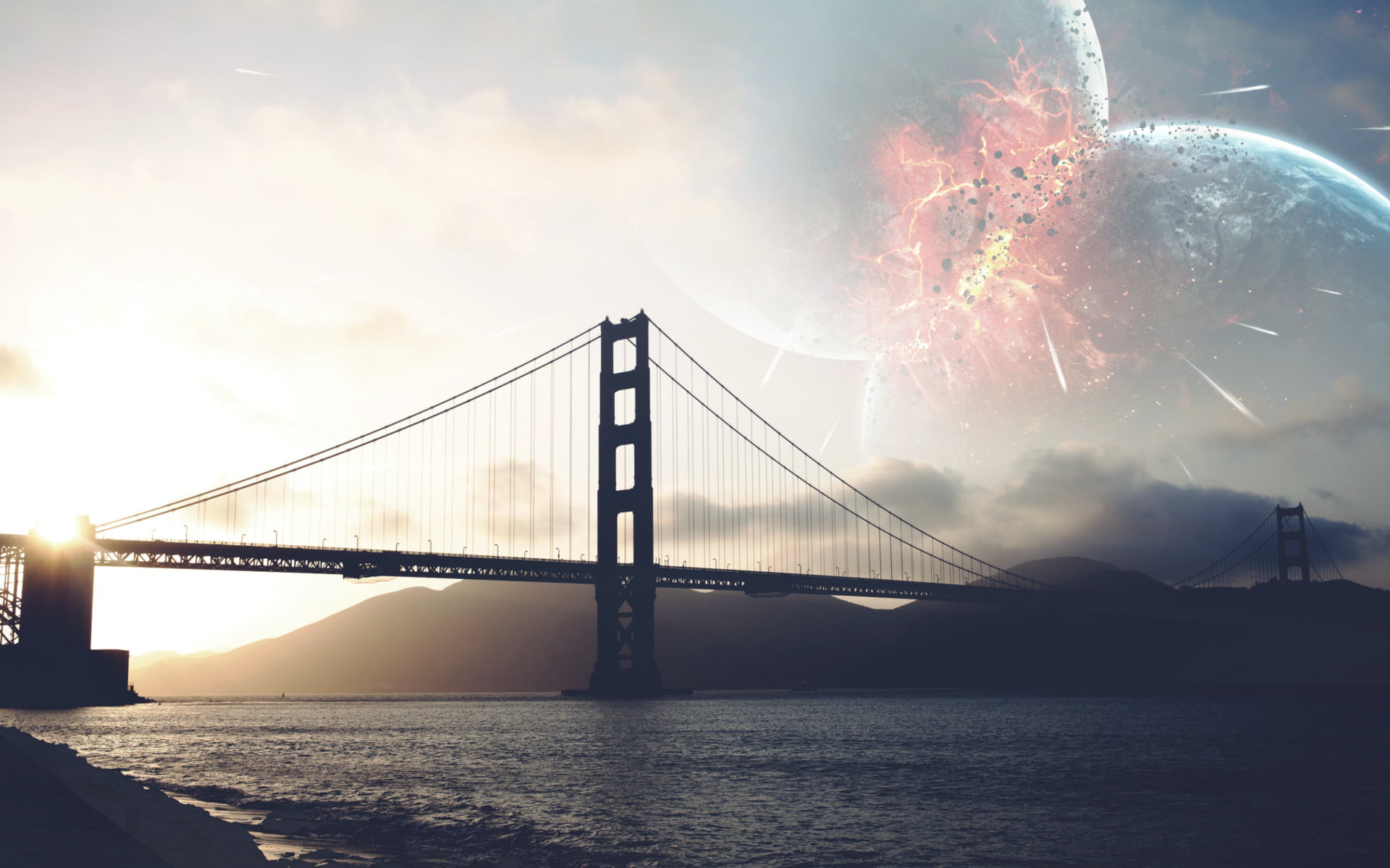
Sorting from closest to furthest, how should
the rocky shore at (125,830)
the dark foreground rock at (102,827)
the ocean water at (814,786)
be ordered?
the dark foreground rock at (102,827), the rocky shore at (125,830), the ocean water at (814,786)

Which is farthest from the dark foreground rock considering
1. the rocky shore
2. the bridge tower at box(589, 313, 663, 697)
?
the bridge tower at box(589, 313, 663, 697)

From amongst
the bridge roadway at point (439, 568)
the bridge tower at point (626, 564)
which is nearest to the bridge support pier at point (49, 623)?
the bridge roadway at point (439, 568)

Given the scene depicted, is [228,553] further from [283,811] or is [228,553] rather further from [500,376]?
[283,811]

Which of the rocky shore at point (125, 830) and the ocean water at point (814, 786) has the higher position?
the rocky shore at point (125, 830)

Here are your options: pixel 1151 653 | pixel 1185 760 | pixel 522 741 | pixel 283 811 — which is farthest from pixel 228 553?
pixel 1151 653

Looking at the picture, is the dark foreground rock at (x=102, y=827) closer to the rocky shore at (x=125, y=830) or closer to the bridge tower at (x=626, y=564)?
the rocky shore at (x=125, y=830)

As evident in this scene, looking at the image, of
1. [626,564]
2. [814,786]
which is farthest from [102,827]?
[626,564]
